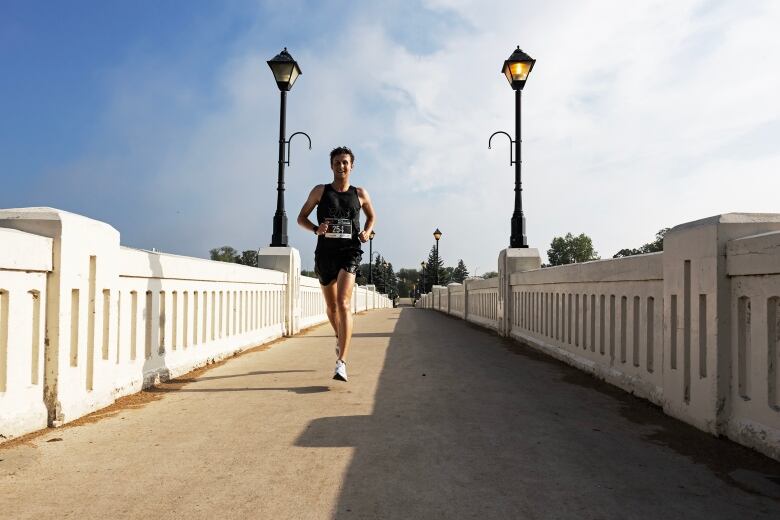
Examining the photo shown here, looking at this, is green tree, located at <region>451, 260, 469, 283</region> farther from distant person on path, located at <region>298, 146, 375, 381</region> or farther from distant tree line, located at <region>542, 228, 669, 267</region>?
distant person on path, located at <region>298, 146, 375, 381</region>

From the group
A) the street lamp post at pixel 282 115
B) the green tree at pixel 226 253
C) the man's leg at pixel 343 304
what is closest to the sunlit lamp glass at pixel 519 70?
the street lamp post at pixel 282 115

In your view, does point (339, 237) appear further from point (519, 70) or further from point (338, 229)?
point (519, 70)

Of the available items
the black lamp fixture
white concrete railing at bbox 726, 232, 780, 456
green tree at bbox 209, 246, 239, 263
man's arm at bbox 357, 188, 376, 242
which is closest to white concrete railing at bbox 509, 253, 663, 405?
white concrete railing at bbox 726, 232, 780, 456

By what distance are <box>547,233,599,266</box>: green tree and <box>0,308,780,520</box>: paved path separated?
156859 millimetres

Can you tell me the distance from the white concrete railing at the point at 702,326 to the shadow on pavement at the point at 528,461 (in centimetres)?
18

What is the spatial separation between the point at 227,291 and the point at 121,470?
507 cm

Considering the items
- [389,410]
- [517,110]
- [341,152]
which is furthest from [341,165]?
[517,110]

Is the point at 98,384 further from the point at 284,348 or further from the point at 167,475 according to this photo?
the point at 284,348

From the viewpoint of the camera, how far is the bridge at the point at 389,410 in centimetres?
250

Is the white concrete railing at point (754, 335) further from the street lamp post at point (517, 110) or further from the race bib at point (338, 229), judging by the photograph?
the street lamp post at point (517, 110)

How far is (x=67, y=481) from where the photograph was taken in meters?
2.66

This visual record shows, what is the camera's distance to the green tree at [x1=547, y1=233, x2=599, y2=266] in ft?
516

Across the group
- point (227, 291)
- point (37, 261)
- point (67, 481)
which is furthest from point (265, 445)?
point (227, 291)

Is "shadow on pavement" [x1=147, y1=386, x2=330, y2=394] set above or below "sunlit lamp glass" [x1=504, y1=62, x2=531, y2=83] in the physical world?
below
